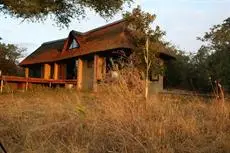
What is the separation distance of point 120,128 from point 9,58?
48.3 m

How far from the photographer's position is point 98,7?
2102 centimetres

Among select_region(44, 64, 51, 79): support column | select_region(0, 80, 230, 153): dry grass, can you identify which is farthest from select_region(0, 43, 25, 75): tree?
select_region(0, 80, 230, 153): dry grass

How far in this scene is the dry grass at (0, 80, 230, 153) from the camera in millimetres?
6082

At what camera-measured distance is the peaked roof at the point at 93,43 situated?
30.4 meters

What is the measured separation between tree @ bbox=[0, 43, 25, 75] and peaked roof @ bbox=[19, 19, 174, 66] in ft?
9.02

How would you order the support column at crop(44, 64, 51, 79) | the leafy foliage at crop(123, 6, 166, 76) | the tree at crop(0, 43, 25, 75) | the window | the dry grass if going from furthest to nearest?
the tree at crop(0, 43, 25, 75)
the support column at crop(44, 64, 51, 79)
the window
the leafy foliage at crop(123, 6, 166, 76)
the dry grass

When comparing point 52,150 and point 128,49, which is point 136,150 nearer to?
point 52,150

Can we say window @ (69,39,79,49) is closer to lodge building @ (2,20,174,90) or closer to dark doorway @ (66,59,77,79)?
lodge building @ (2,20,174,90)

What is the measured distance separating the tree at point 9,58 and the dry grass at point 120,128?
Answer: 3634cm

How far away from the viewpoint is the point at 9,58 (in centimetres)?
5303

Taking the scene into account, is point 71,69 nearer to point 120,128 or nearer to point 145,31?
point 145,31

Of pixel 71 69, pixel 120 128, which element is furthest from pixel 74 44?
pixel 120 128

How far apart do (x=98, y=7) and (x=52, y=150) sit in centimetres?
1529

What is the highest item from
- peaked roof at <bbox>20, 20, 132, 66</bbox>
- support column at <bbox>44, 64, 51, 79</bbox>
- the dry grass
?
peaked roof at <bbox>20, 20, 132, 66</bbox>
